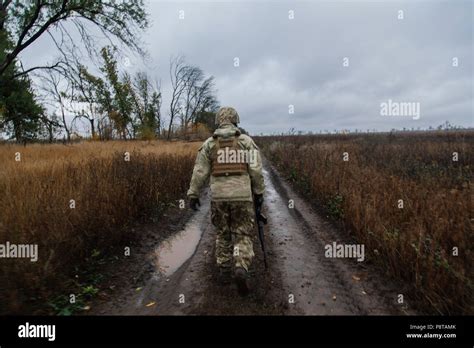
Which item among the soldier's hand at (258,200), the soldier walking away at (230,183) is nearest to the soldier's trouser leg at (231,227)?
the soldier walking away at (230,183)

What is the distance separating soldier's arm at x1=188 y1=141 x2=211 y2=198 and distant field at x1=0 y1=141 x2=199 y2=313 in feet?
5.94

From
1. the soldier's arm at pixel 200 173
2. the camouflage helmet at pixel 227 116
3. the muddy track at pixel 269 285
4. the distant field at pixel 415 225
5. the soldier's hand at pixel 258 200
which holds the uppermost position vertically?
the camouflage helmet at pixel 227 116

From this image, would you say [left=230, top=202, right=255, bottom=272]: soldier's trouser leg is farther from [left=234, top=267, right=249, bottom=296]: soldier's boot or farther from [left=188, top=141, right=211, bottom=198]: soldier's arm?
[left=188, top=141, right=211, bottom=198]: soldier's arm

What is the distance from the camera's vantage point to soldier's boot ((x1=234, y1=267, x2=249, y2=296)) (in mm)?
3201

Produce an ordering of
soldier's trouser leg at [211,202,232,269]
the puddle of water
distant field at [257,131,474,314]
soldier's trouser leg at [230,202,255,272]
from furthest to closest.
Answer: the puddle of water
soldier's trouser leg at [211,202,232,269]
soldier's trouser leg at [230,202,255,272]
distant field at [257,131,474,314]

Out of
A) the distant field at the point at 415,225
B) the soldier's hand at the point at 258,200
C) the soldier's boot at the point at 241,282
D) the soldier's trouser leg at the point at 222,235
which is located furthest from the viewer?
the soldier's hand at the point at 258,200

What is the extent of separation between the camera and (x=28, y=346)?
8.61 feet

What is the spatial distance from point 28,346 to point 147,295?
1.23 metres

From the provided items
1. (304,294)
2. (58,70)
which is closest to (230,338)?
(304,294)

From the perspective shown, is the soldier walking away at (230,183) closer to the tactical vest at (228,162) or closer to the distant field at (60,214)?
the tactical vest at (228,162)

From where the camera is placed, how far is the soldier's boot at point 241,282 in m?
3.20

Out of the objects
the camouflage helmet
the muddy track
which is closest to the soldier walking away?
A: the camouflage helmet

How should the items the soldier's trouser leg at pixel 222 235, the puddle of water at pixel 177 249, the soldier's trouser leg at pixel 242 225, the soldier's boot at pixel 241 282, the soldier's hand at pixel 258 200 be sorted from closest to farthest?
1. the soldier's boot at pixel 241 282
2. the soldier's trouser leg at pixel 242 225
3. the soldier's trouser leg at pixel 222 235
4. the soldier's hand at pixel 258 200
5. the puddle of water at pixel 177 249

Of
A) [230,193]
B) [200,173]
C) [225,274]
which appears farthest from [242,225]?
[200,173]
